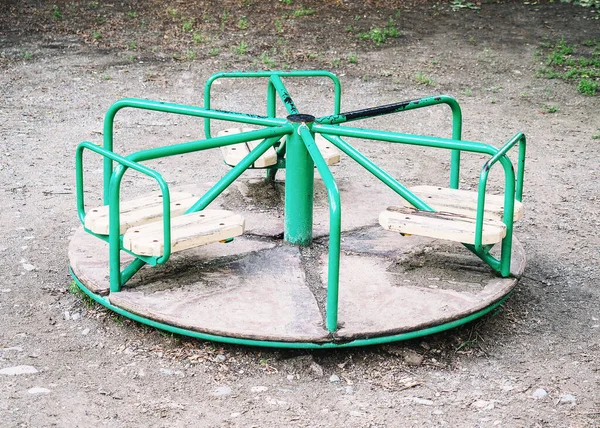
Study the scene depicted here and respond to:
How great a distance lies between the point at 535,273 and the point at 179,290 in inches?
73.8

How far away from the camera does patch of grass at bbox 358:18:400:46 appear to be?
30.9 ft

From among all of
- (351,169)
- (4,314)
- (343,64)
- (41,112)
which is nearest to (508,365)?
(4,314)

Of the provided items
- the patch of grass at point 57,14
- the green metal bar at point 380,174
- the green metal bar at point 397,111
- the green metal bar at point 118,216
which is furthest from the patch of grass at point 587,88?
the patch of grass at point 57,14

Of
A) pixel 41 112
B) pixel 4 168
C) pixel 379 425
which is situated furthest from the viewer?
pixel 41 112

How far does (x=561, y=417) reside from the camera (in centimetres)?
335

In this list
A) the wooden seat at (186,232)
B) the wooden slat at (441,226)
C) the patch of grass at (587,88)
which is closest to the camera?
the wooden seat at (186,232)

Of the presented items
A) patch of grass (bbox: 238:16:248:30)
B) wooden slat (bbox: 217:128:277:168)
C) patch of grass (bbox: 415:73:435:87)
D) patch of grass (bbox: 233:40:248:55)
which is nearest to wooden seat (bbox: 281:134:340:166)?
wooden slat (bbox: 217:128:277:168)

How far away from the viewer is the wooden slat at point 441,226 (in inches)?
150

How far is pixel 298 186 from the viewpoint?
4.20m

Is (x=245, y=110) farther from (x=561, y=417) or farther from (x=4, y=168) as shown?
(x=561, y=417)

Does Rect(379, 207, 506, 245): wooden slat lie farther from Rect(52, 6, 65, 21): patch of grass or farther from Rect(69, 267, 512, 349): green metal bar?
Rect(52, 6, 65, 21): patch of grass

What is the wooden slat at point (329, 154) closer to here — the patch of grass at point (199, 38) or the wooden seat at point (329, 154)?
the wooden seat at point (329, 154)

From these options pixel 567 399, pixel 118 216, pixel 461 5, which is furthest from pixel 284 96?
pixel 461 5

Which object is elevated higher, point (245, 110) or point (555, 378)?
point (245, 110)
